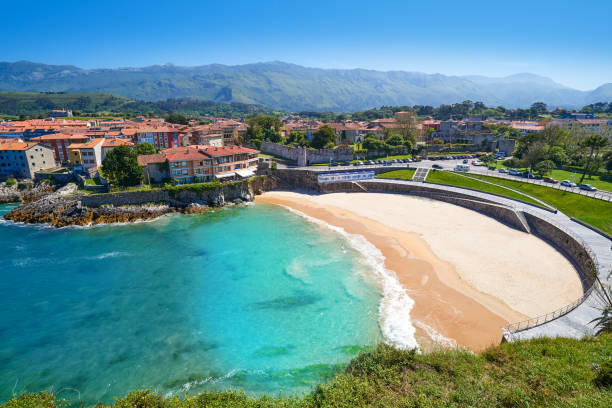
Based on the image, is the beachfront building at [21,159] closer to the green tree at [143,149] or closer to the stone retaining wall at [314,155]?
the green tree at [143,149]

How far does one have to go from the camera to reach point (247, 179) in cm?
5462

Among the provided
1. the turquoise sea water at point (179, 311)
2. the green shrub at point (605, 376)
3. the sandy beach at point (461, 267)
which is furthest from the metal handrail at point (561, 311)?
the turquoise sea water at point (179, 311)

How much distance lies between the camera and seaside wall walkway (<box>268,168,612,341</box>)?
59.9ft

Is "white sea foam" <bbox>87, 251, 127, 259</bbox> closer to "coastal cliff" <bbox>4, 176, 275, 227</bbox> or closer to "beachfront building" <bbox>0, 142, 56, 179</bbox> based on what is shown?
"coastal cliff" <bbox>4, 176, 275, 227</bbox>

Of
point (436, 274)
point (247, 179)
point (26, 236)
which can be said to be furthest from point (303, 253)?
point (26, 236)

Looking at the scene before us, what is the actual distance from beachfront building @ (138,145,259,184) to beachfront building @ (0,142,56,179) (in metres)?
22.7

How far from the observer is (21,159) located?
55.2 meters

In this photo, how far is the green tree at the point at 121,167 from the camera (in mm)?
47469

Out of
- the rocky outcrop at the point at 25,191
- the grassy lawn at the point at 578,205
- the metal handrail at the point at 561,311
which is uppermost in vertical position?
the grassy lawn at the point at 578,205

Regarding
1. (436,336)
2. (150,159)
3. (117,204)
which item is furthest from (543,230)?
(117,204)

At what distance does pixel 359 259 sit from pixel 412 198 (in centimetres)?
2156

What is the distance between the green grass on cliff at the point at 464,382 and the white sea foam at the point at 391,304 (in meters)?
4.03

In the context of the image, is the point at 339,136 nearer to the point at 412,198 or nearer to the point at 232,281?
the point at 412,198

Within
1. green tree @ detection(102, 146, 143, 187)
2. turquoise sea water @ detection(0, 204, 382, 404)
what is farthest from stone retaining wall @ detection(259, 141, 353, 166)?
green tree @ detection(102, 146, 143, 187)
